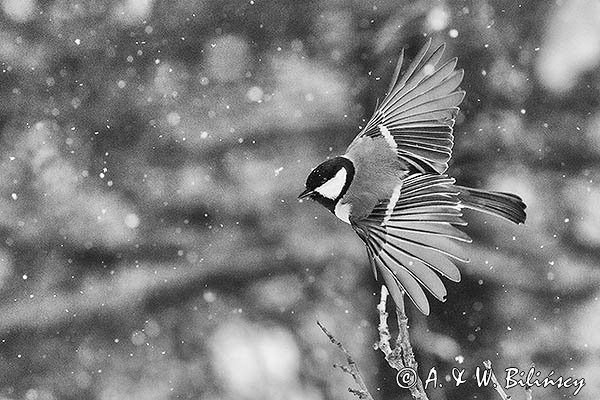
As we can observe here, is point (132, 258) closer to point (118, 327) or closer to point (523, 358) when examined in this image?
point (118, 327)

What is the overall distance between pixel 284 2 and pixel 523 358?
618 millimetres

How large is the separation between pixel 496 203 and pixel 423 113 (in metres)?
0.11

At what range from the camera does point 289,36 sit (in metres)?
1.09

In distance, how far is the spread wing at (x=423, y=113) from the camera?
0.72 metres

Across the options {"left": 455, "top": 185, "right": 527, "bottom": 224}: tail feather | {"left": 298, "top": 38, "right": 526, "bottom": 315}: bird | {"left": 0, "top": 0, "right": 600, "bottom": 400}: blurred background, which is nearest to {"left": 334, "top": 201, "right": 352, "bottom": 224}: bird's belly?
{"left": 298, "top": 38, "right": 526, "bottom": 315}: bird

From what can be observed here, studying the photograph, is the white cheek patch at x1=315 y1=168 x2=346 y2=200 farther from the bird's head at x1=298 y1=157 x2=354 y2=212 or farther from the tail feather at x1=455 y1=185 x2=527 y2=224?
the tail feather at x1=455 y1=185 x2=527 y2=224

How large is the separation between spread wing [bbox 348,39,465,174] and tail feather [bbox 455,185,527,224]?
0.14ft

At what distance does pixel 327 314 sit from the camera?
109 cm

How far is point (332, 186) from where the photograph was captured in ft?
2.40

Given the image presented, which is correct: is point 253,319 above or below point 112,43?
below

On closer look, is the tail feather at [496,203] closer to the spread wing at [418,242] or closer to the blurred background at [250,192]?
the spread wing at [418,242]

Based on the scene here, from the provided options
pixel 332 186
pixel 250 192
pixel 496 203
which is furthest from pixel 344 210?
pixel 250 192

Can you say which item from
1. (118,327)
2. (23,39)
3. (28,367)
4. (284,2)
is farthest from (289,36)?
(28,367)

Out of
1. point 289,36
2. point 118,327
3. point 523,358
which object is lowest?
point 118,327
